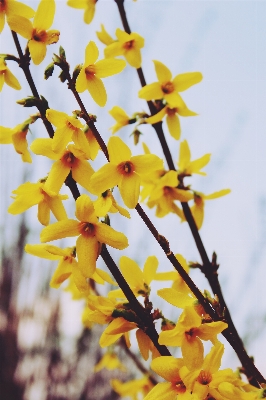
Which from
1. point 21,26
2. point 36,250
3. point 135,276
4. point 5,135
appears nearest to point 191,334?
point 135,276

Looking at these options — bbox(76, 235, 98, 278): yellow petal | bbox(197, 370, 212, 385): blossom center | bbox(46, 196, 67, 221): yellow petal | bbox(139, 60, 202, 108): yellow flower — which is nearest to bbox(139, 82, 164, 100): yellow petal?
bbox(139, 60, 202, 108): yellow flower

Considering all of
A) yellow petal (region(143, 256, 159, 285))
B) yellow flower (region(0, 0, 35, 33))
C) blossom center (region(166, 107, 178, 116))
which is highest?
yellow flower (region(0, 0, 35, 33))

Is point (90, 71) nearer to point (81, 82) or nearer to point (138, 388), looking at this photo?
point (81, 82)

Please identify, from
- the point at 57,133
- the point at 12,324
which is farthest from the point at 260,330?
the point at 12,324

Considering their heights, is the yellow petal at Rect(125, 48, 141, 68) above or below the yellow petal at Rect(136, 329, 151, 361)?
above

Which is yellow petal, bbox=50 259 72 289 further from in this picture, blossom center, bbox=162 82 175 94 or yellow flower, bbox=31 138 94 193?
blossom center, bbox=162 82 175 94

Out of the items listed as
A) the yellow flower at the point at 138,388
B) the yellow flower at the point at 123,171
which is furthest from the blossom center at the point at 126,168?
the yellow flower at the point at 138,388
